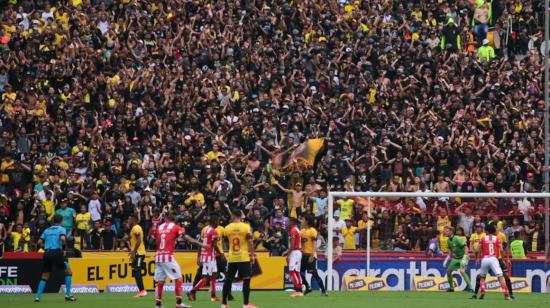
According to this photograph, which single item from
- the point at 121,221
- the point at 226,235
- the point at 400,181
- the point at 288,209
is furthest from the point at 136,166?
the point at 226,235

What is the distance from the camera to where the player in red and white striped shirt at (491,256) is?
33.8m

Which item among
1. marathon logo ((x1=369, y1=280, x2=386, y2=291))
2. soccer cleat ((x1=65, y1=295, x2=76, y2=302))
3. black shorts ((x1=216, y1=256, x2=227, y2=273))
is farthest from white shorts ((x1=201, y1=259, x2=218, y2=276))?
marathon logo ((x1=369, y1=280, x2=386, y2=291))

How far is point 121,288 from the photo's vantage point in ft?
124

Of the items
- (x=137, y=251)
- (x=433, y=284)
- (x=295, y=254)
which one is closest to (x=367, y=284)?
(x=433, y=284)

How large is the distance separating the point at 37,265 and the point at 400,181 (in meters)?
11.4

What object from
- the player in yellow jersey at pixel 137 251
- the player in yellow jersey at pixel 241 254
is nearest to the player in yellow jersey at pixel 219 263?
the player in yellow jersey at pixel 137 251

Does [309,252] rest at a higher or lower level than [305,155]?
lower

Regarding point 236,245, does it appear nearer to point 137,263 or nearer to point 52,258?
point 52,258

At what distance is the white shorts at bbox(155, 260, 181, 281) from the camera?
29453 mm

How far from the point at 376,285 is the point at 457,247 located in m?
3.34

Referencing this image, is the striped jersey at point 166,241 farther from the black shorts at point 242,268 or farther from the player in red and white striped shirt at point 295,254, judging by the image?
the player in red and white striped shirt at point 295,254

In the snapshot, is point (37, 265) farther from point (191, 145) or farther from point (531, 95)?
point (531, 95)

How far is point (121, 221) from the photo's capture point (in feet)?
128

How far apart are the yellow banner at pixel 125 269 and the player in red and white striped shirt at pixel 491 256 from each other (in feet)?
22.1
